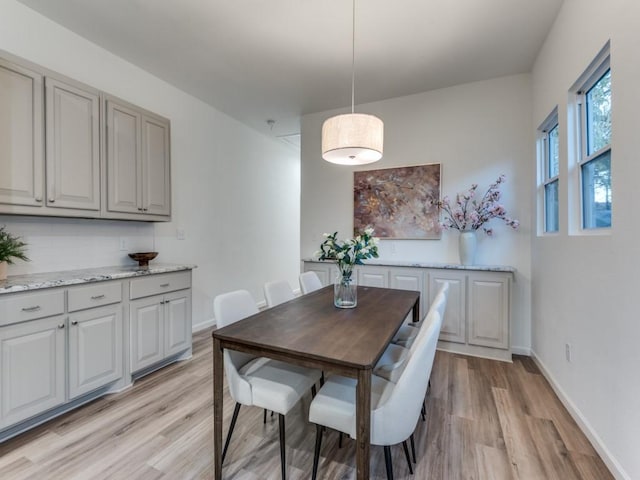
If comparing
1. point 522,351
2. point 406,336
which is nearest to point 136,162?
point 406,336

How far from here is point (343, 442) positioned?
181 cm

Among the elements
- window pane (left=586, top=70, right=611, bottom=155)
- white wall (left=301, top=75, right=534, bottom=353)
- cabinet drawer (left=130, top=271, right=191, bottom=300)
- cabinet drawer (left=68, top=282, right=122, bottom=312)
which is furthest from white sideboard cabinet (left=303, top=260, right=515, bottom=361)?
cabinet drawer (left=68, top=282, right=122, bottom=312)

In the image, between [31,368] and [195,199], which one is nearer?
[31,368]

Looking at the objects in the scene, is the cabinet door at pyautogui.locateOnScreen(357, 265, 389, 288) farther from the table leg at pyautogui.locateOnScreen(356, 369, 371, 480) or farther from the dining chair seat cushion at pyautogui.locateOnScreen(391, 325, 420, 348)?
the table leg at pyautogui.locateOnScreen(356, 369, 371, 480)

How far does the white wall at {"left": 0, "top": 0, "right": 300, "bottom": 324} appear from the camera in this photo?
2.39 m

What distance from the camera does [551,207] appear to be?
278 cm

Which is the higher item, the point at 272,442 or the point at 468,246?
the point at 468,246

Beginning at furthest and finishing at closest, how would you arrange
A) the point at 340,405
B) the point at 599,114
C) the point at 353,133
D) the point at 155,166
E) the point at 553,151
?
1. the point at 155,166
2. the point at 553,151
3. the point at 353,133
4. the point at 599,114
5. the point at 340,405

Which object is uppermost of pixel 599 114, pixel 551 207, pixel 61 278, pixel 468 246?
pixel 599 114

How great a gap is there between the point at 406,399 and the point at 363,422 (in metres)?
0.20

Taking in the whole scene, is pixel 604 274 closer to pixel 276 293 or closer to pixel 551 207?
pixel 551 207

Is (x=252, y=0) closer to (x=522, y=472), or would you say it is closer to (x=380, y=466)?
(x=380, y=466)

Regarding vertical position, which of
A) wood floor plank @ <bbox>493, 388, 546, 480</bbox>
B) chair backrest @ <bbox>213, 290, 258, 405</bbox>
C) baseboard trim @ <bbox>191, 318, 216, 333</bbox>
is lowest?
wood floor plank @ <bbox>493, 388, 546, 480</bbox>

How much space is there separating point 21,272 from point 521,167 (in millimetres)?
4550
